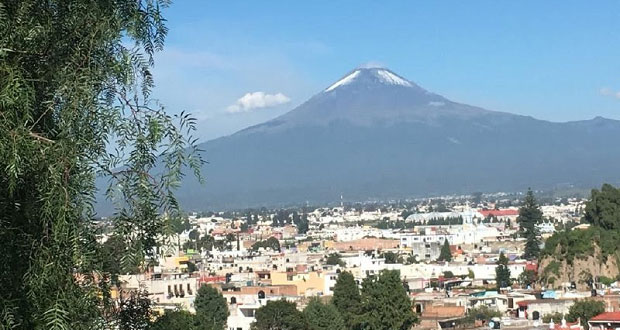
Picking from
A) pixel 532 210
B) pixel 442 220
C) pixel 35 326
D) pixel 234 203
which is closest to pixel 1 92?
pixel 35 326

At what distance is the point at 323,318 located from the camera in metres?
24.2

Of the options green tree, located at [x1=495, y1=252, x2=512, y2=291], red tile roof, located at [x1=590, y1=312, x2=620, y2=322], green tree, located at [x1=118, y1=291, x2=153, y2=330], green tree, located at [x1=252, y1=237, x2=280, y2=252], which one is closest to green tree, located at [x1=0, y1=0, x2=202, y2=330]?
green tree, located at [x1=118, y1=291, x2=153, y2=330]

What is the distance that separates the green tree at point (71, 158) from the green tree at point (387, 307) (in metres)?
20.3

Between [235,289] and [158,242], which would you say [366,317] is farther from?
[158,242]

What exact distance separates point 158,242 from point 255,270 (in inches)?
1658

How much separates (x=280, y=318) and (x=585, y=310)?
7.00 meters

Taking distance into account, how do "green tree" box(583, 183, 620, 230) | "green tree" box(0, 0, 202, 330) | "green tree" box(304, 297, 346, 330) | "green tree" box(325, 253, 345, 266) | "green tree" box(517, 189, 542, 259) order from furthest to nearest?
"green tree" box(517, 189, 542, 259), "green tree" box(325, 253, 345, 266), "green tree" box(583, 183, 620, 230), "green tree" box(304, 297, 346, 330), "green tree" box(0, 0, 202, 330)

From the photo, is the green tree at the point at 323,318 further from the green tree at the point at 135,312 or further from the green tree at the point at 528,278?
the green tree at the point at 135,312

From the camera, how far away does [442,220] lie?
96500 mm

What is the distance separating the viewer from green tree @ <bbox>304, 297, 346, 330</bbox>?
23828mm

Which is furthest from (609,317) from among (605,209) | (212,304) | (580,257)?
(605,209)

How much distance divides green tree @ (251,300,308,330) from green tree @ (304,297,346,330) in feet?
0.70

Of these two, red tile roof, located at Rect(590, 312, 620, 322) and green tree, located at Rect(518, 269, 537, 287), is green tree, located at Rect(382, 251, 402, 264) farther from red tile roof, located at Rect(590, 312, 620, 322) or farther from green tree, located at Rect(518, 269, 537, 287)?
red tile roof, located at Rect(590, 312, 620, 322)

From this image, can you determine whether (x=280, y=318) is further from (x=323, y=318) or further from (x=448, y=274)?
(x=448, y=274)
